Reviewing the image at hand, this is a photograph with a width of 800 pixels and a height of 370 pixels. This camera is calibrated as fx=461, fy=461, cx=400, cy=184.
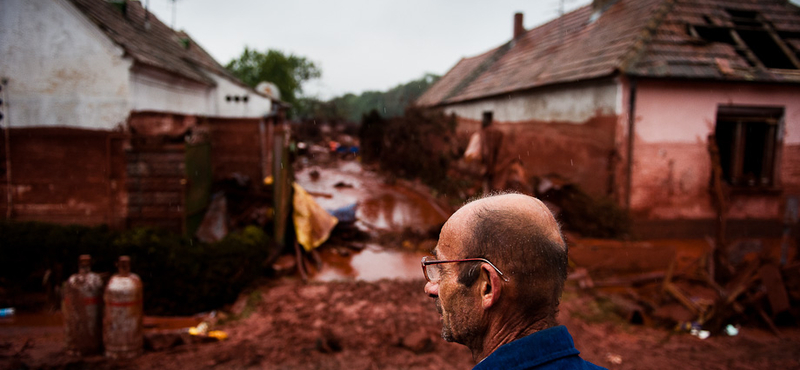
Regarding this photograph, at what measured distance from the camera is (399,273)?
7848mm

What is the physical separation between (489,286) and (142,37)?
1259cm

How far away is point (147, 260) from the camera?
6.31 metres

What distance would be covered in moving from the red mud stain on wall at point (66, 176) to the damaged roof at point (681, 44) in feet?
29.9

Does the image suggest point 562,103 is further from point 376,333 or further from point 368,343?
point 368,343

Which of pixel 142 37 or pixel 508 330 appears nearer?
pixel 508 330

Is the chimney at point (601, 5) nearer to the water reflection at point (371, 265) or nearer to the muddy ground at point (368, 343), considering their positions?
the water reflection at point (371, 265)

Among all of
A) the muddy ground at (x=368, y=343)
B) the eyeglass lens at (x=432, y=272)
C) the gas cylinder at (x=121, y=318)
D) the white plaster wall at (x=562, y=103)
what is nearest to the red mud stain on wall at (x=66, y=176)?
the muddy ground at (x=368, y=343)

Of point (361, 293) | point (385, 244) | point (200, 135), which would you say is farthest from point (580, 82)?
point (200, 135)

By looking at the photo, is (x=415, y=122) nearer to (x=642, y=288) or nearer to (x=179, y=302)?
(x=642, y=288)

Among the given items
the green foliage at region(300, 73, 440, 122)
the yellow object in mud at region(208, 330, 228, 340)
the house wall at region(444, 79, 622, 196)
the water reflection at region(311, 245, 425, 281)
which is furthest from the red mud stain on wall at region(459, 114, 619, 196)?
the green foliage at region(300, 73, 440, 122)

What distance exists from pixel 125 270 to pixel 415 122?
14.6m

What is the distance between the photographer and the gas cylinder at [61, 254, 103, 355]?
4750 mm

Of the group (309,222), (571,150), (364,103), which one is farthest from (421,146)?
(364,103)

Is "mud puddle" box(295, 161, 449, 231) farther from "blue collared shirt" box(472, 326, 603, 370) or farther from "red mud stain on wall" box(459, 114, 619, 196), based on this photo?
"blue collared shirt" box(472, 326, 603, 370)
